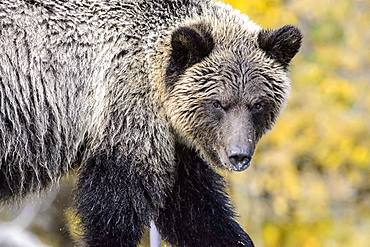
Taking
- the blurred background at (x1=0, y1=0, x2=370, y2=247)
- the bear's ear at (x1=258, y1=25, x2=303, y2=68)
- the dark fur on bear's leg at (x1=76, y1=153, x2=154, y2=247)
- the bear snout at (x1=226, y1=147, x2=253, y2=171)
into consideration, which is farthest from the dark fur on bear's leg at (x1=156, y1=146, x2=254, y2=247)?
the blurred background at (x1=0, y1=0, x2=370, y2=247)

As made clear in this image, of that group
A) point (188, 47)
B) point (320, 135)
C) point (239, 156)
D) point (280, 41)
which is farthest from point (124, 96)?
point (320, 135)

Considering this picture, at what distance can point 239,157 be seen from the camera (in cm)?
500

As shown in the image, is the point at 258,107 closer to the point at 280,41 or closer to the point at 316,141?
the point at 280,41

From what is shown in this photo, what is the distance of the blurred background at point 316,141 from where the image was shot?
13.6 meters

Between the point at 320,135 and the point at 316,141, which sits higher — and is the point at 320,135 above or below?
above

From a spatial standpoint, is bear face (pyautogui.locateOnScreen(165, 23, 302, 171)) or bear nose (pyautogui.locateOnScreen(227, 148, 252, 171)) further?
bear face (pyautogui.locateOnScreen(165, 23, 302, 171))

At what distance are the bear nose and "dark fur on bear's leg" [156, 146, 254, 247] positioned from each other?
95cm

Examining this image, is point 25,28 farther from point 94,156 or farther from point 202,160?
point 202,160

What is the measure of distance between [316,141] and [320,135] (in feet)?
0.61

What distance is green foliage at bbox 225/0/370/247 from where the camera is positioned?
13836 mm

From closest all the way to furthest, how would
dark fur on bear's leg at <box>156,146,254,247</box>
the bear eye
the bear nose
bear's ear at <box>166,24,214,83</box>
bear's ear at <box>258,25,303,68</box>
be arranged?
the bear nose → bear's ear at <box>166,24,214,83</box> → the bear eye → bear's ear at <box>258,25,303,68</box> → dark fur on bear's leg at <box>156,146,254,247</box>

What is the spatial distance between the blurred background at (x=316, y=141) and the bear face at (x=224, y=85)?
733cm

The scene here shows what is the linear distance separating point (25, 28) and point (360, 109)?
11548mm

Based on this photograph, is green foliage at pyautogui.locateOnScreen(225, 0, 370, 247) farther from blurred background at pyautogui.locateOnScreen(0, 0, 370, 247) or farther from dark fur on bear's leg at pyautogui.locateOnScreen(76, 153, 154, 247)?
dark fur on bear's leg at pyautogui.locateOnScreen(76, 153, 154, 247)
